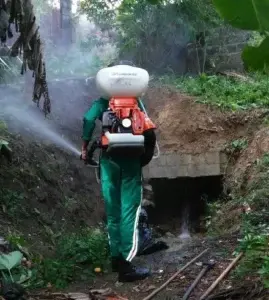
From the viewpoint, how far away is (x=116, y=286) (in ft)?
14.3

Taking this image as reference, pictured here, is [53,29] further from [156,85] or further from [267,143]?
[267,143]

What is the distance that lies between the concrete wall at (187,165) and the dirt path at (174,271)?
338cm

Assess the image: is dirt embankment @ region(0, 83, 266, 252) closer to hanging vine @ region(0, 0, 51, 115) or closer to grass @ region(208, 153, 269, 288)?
grass @ region(208, 153, 269, 288)

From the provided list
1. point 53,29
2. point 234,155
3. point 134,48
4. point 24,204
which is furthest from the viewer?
point 53,29

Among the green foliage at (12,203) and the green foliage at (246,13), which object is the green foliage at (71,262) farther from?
the green foliage at (246,13)

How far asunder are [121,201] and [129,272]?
0.62 meters

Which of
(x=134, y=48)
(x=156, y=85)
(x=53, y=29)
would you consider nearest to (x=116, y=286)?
(x=156, y=85)

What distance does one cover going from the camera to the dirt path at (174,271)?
4.00 metres

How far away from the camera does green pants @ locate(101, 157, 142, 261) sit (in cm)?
450

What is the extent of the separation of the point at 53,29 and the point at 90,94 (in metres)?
7.36

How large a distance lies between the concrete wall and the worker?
13.4ft

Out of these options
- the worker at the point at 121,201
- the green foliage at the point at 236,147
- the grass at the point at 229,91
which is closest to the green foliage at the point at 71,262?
the worker at the point at 121,201

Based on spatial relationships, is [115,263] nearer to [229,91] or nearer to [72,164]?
[72,164]

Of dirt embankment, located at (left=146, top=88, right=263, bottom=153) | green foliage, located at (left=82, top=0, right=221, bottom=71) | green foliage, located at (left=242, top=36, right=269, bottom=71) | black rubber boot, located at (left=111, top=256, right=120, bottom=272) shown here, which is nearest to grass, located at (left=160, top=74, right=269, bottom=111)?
dirt embankment, located at (left=146, top=88, right=263, bottom=153)
